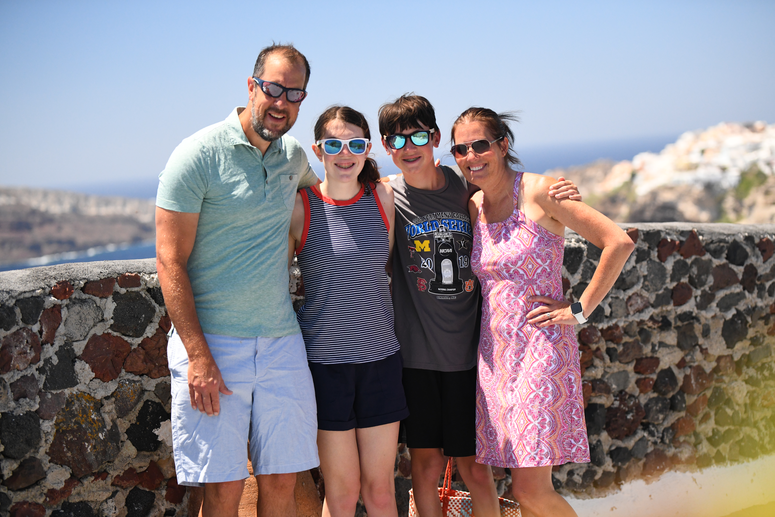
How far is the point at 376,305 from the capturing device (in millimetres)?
2564

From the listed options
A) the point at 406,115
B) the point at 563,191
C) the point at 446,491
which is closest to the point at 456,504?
the point at 446,491

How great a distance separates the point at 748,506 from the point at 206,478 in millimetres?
3484

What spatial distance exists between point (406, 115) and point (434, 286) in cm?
76

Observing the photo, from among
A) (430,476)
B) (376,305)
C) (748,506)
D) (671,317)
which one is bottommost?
(748,506)

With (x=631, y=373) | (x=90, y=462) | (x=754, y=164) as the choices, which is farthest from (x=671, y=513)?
(x=754, y=164)

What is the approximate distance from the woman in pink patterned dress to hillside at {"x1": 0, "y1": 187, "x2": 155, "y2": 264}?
11259cm

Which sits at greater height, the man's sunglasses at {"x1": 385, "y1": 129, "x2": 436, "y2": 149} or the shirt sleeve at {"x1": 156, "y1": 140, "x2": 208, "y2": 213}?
the man's sunglasses at {"x1": 385, "y1": 129, "x2": 436, "y2": 149}

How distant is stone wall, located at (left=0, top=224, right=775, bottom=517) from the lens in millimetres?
2527

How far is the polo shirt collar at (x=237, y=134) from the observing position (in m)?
2.36

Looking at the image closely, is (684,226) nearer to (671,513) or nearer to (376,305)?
(671,513)

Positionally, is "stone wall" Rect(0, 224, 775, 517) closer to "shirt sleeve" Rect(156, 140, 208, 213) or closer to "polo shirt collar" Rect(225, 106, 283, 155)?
"shirt sleeve" Rect(156, 140, 208, 213)

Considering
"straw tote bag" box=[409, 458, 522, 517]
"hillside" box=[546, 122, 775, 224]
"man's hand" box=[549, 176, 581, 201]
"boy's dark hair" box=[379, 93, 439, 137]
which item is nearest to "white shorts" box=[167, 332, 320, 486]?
"straw tote bag" box=[409, 458, 522, 517]

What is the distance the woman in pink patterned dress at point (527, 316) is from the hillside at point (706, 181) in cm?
3730

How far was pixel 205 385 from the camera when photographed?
7.30ft
